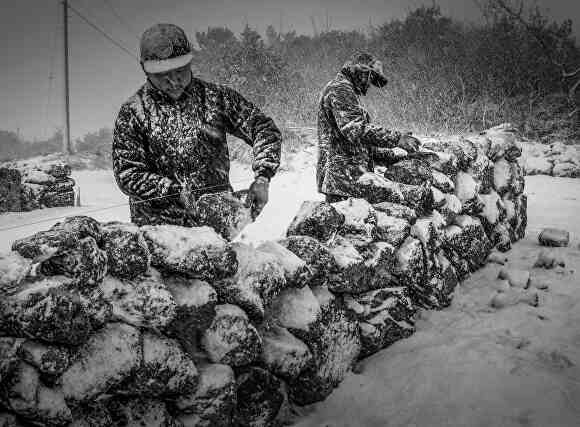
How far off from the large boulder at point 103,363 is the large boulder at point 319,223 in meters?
1.35

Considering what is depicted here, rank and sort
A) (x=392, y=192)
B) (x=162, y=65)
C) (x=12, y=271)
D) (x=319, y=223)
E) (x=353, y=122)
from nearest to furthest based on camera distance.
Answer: (x=12, y=271) < (x=162, y=65) < (x=319, y=223) < (x=353, y=122) < (x=392, y=192)

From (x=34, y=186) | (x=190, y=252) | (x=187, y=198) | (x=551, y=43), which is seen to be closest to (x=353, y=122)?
(x=187, y=198)

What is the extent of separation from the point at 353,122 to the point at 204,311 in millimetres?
1913

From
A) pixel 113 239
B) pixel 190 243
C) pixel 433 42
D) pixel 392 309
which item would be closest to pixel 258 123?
pixel 190 243

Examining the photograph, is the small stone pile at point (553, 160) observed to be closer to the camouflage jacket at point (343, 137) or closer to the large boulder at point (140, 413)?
the camouflage jacket at point (343, 137)

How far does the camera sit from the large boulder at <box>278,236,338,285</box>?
2156mm

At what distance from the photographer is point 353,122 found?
2.83m

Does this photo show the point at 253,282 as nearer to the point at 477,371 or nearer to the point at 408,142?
the point at 477,371

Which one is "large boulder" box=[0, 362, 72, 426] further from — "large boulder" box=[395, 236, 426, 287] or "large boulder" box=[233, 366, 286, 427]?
"large boulder" box=[395, 236, 426, 287]

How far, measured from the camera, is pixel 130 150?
2.12 metres

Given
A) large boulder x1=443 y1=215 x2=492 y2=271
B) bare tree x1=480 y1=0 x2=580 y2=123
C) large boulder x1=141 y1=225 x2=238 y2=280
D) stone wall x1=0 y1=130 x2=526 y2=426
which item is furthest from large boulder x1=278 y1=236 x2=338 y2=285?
bare tree x1=480 y1=0 x2=580 y2=123

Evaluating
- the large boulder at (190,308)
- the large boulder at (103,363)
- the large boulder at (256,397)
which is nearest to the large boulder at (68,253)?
the large boulder at (103,363)

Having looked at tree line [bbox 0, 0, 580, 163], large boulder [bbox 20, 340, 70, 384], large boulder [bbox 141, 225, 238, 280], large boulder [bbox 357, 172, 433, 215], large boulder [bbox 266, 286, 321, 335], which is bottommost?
large boulder [bbox 266, 286, 321, 335]

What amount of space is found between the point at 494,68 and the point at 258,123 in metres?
12.6
